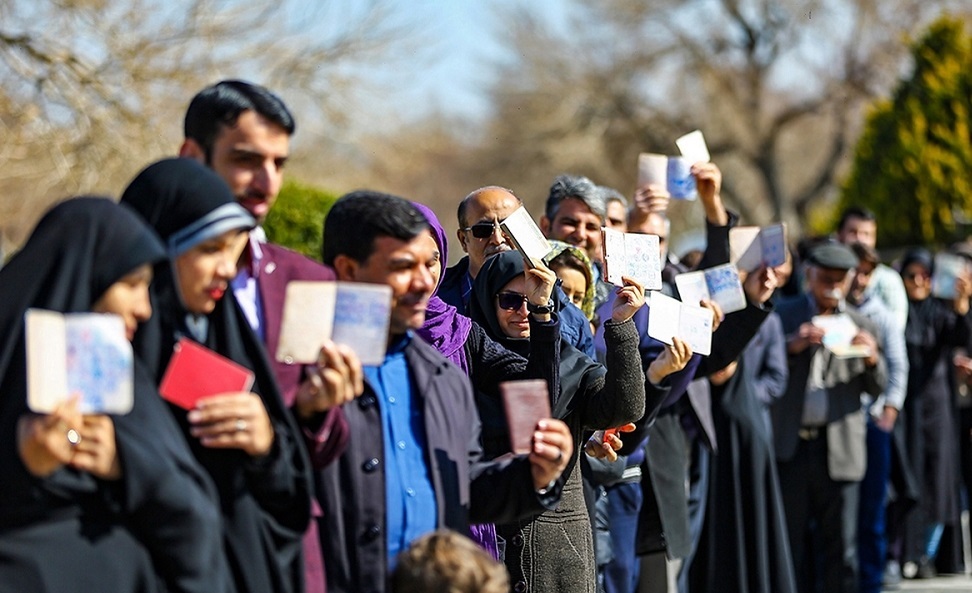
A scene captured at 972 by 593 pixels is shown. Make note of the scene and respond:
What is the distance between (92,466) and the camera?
2.94m

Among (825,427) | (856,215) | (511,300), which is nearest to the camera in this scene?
(511,300)

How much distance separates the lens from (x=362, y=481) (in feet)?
11.5

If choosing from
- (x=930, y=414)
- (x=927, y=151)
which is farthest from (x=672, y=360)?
(x=927, y=151)

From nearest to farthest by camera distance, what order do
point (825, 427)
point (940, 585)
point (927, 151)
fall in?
point (825, 427) → point (940, 585) → point (927, 151)

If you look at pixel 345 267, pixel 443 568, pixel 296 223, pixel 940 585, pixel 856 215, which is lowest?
pixel 940 585

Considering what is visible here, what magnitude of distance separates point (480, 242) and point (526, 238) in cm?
81

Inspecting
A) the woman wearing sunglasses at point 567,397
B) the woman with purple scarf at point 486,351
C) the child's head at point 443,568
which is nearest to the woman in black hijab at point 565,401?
the woman wearing sunglasses at point 567,397

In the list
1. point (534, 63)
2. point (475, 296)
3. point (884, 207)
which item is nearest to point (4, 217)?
point (884, 207)

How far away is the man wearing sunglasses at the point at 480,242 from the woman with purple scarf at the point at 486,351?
41 centimetres

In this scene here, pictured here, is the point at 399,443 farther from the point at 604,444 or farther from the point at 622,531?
the point at 622,531

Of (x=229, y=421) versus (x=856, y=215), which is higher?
(x=856, y=215)

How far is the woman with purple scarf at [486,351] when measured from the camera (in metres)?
4.75

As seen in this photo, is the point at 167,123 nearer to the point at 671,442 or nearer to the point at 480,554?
the point at 671,442

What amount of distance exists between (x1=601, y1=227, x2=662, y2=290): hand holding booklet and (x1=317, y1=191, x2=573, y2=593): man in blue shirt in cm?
151
